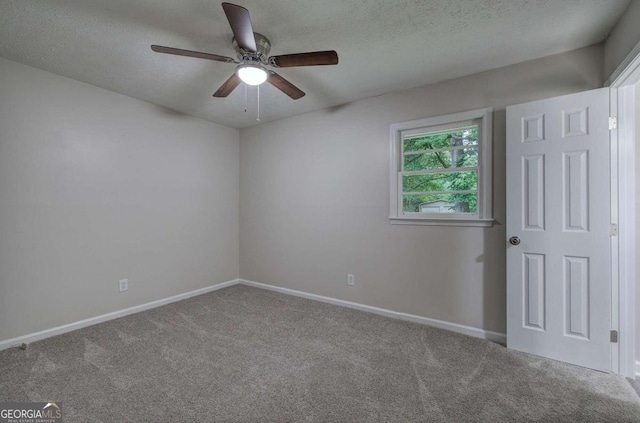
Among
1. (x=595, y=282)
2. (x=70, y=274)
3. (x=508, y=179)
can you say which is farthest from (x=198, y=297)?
(x=595, y=282)

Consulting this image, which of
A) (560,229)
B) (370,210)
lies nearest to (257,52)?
(370,210)

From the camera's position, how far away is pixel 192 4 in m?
1.71

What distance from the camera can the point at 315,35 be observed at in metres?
2.02

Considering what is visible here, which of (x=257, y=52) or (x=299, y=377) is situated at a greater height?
(x=257, y=52)

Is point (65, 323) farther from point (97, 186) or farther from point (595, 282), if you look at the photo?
point (595, 282)

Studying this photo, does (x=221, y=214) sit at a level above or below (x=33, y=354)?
above

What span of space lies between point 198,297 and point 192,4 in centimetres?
323

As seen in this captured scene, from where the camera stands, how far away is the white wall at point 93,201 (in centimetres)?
238

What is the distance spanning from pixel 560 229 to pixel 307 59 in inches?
89.9

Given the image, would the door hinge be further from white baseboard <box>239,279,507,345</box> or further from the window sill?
white baseboard <box>239,279,507,345</box>

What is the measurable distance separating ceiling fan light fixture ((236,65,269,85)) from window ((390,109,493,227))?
5.13 ft

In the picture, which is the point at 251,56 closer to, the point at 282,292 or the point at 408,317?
the point at 408,317

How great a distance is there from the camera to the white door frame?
6.35 feet
